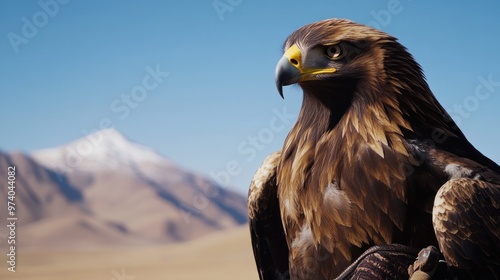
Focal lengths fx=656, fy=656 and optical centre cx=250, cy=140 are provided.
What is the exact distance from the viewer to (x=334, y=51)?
3.58m

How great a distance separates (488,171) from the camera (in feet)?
11.5

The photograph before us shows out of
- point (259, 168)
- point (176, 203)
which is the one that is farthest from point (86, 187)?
point (259, 168)

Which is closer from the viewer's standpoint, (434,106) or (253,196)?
(434,106)

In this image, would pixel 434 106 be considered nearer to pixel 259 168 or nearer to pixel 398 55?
pixel 398 55

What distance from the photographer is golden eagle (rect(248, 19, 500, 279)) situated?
10.8ft

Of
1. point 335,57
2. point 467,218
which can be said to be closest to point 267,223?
point 335,57

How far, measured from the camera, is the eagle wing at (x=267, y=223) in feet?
13.6

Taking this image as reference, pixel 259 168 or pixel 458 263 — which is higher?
pixel 259 168

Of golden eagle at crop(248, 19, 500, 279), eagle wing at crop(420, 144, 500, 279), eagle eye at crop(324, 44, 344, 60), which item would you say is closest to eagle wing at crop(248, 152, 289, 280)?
golden eagle at crop(248, 19, 500, 279)

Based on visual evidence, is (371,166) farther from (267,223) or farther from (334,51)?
(267,223)

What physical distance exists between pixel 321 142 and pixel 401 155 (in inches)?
19.1

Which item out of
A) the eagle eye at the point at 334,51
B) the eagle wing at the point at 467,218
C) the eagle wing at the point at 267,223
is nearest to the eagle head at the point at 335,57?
the eagle eye at the point at 334,51

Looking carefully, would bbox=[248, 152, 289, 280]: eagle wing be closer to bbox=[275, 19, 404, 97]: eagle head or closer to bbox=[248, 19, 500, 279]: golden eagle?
bbox=[248, 19, 500, 279]: golden eagle

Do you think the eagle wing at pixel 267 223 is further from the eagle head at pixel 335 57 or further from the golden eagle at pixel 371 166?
the eagle head at pixel 335 57
